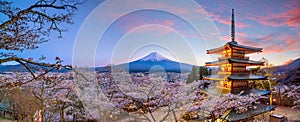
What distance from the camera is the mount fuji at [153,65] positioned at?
8781 mm

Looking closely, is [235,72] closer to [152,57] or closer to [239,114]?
[239,114]

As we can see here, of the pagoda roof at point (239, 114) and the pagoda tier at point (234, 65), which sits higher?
the pagoda tier at point (234, 65)

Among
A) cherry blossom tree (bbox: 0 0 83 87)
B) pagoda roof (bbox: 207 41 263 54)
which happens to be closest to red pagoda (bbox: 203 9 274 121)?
pagoda roof (bbox: 207 41 263 54)

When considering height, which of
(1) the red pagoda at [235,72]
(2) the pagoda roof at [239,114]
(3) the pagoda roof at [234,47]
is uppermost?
(3) the pagoda roof at [234,47]

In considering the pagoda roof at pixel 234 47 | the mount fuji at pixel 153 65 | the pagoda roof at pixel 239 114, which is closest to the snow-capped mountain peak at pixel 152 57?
the mount fuji at pixel 153 65

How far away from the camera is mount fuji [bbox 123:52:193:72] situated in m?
8.78

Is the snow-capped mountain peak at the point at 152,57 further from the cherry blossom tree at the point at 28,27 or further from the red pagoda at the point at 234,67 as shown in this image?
the cherry blossom tree at the point at 28,27

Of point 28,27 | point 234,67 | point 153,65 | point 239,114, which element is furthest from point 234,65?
point 28,27

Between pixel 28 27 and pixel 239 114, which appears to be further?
pixel 239 114

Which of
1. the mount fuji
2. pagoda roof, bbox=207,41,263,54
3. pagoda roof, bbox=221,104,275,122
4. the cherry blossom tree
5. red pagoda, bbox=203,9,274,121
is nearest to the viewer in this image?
the cherry blossom tree

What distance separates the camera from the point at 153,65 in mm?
9742

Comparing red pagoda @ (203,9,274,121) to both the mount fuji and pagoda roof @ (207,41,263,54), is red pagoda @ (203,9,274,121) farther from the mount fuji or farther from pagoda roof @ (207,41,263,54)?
the mount fuji

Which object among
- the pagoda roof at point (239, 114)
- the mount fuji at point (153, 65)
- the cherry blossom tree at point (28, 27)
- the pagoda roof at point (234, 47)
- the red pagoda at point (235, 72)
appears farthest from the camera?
the mount fuji at point (153, 65)

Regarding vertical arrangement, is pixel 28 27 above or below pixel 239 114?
above
